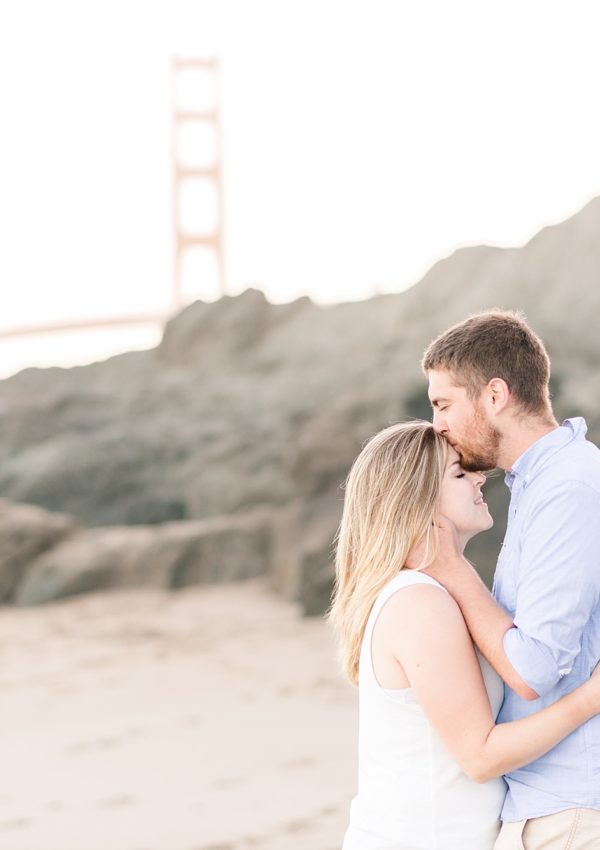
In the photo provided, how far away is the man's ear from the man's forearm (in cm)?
23

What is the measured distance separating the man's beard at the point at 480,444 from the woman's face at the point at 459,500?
0.05ft

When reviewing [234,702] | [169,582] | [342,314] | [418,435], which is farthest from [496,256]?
[418,435]

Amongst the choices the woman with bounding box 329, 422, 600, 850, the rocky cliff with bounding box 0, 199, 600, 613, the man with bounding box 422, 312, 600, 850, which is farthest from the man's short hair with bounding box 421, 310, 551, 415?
the rocky cliff with bounding box 0, 199, 600, 613

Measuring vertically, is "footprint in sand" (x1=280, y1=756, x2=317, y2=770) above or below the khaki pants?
below

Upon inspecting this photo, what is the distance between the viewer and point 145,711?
5.87m

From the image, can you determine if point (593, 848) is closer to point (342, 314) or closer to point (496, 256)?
point (496, 256)

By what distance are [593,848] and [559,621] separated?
1.07ft

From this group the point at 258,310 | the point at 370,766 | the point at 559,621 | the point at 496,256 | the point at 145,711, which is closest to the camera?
the point at 559,621

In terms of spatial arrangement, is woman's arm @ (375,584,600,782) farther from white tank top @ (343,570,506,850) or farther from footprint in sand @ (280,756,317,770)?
footprint in sand @ (280,756,317,770)

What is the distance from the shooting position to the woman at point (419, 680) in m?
1.58

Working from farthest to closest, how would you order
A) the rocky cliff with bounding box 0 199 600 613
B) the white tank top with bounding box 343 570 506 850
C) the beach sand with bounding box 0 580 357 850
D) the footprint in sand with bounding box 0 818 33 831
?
1. the rocky cliff with bounding box 0 199 600 613
2. the footprint in sand with bounding box 0 818 33 831
3. the beach sand with bounding box 0 580 357 850
4. the white tank top with bounding box 343 570 506 850

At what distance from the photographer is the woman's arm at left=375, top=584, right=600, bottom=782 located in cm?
157

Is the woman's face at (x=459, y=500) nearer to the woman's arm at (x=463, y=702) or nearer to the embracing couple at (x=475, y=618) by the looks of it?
the embracing couple at (x=475, y=618)

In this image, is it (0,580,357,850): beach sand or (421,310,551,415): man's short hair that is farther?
(0,580,357,850): beach sand
